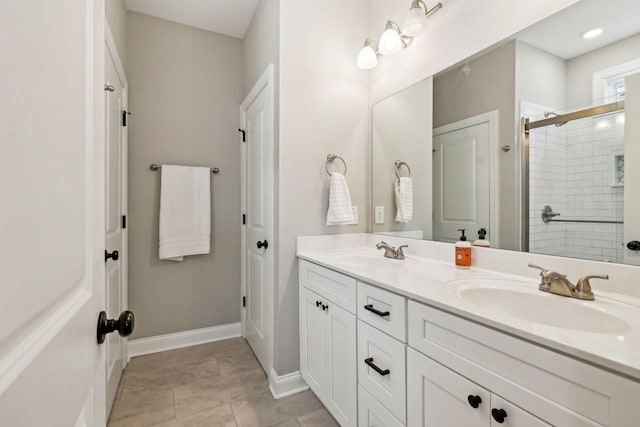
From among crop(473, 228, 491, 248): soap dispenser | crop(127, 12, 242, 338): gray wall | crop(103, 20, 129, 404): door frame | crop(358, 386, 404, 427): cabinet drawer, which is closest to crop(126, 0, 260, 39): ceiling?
crop(127, 12, 242, 338): gray wall

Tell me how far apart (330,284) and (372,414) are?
1.84 ft

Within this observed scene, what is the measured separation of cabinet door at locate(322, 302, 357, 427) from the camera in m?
1.28

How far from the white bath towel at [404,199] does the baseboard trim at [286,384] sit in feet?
3.94

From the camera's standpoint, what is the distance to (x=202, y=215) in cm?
248

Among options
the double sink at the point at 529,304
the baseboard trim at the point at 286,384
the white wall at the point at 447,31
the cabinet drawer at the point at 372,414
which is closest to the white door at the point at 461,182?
the double sink at the point at 529,304

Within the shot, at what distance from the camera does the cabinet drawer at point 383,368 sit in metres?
1.00

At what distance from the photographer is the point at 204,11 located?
2.30 m

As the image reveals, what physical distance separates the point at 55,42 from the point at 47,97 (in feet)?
0.29

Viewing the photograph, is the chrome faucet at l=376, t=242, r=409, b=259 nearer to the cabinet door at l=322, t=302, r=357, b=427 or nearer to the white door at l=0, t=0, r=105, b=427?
the cabinet door at l=322, t=302, r=357, b=427

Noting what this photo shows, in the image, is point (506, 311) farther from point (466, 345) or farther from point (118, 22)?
point (118, 22)

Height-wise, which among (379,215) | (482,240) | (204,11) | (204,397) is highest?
(204,11)

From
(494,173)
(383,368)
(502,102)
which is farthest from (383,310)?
(502,102)

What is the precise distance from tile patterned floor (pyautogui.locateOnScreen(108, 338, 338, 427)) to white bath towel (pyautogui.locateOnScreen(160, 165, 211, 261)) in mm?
832

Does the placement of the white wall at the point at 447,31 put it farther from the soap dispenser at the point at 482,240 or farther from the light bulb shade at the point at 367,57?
the soap dispenser at the point at 482,240
